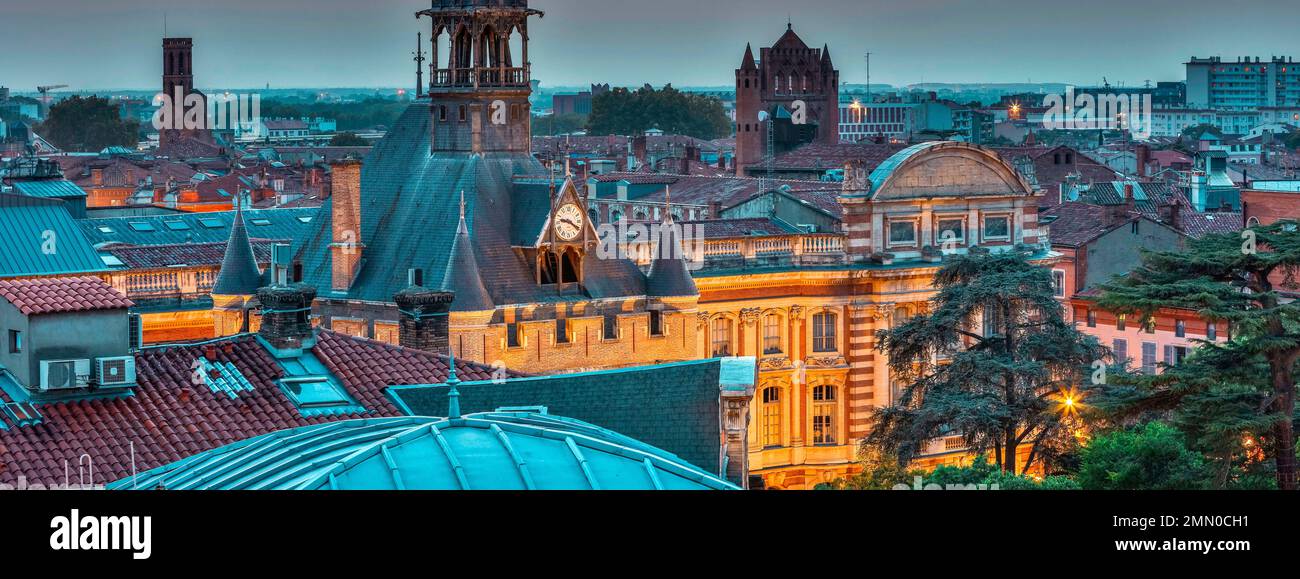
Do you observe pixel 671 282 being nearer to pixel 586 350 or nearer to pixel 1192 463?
pixel 586 350

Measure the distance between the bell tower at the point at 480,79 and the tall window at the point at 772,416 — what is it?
10414mm

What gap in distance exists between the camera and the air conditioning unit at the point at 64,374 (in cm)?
2831

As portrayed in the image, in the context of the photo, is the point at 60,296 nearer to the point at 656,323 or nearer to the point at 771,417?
the point at 656,323

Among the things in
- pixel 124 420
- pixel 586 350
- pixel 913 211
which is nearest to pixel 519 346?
pixel 586 350

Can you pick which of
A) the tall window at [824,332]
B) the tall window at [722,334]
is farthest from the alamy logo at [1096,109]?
the tall window at [722,334]

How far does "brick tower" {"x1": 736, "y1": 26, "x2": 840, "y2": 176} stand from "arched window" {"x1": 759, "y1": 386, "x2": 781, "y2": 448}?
7319 centimetres

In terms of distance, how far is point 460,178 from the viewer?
2138 inches

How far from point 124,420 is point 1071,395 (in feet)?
72.0

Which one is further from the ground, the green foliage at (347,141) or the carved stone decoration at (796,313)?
the green foliage at (347,141)

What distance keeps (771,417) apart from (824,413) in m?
1.74

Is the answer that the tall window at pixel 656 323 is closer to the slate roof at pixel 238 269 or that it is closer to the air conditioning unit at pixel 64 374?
the slate roof at pixel 238 269

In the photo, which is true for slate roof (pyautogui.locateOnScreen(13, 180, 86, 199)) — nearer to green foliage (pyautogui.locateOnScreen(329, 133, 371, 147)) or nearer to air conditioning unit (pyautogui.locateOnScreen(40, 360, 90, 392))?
air conditioning unit (pyautogui.locateOnScreen(40, 360, 90, 392))
